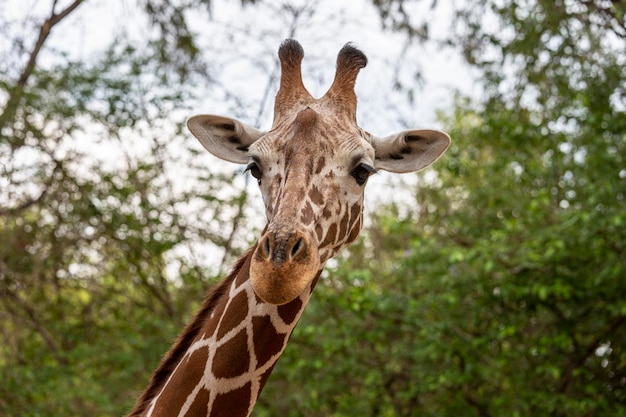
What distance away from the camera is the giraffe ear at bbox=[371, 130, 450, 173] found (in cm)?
361

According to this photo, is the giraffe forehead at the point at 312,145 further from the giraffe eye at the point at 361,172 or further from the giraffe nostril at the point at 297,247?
the giraffe nostril at the point at 297,247

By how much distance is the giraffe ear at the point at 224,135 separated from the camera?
12.1 feet

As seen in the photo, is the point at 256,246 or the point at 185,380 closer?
the point at 256,246

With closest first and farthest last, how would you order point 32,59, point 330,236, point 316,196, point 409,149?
point 316,196
point 330,236
point 409,149
point 32,59

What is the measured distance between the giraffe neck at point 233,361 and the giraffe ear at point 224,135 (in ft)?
2.16

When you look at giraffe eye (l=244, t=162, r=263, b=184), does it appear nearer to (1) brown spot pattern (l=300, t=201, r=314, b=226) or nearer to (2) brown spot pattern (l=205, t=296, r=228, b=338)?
(1) brown spot pattern (l=300, t=201, r=314, b=226)

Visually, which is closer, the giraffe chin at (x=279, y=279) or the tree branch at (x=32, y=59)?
the giraffe chin at (x=279, y=279)

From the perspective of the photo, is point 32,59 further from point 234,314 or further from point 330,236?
point 330,236

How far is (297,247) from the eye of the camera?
2.81 meters

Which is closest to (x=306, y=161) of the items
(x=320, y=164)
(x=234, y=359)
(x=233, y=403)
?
(x=320, y=164)

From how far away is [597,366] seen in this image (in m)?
8.83

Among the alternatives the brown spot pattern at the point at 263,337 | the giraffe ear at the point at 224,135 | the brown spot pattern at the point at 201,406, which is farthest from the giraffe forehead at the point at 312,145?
the brown spot pattern at the point at 201,406

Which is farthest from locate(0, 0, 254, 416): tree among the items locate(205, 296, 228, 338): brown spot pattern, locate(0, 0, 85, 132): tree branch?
locate(205, 296, 228, 338): brown spot pattern

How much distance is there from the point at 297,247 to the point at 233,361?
65cm
